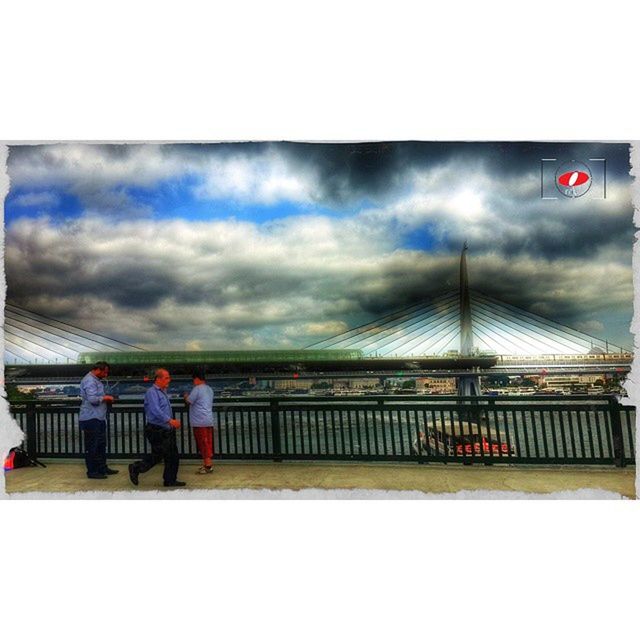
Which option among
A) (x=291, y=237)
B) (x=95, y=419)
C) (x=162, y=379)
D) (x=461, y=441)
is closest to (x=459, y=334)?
(x=461, y=441)

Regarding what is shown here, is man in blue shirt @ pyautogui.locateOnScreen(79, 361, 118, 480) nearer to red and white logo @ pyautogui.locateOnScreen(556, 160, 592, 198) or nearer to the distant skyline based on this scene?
the distant skyline

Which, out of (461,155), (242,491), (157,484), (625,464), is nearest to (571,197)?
(461,155)

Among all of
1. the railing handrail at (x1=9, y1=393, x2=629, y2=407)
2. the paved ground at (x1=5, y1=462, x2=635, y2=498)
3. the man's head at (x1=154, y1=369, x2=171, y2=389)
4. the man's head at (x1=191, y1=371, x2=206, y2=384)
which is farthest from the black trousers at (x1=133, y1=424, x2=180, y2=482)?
the railing handrail at (x1=9, y1=393, x2=629, y2=407)

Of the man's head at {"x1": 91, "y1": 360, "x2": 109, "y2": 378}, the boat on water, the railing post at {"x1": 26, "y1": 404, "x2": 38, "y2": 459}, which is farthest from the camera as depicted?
the railing post at {"x1": 26, "y1": 404, "x2": 38, "y2": 459}

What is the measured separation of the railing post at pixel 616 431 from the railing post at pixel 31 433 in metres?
7.29

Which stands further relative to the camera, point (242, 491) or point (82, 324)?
point (82, 324)

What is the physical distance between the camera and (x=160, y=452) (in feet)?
21.9

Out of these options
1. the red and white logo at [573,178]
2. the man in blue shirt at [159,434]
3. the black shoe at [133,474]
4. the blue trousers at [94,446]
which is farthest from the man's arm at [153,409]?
the red and white logo at [573,178]

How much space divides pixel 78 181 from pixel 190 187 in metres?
1.33

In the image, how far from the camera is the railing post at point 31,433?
8.09m

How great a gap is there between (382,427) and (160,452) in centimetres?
272

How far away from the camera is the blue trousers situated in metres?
7.14

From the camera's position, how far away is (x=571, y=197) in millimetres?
6922

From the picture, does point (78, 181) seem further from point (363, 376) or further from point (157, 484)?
point (363, 376)
